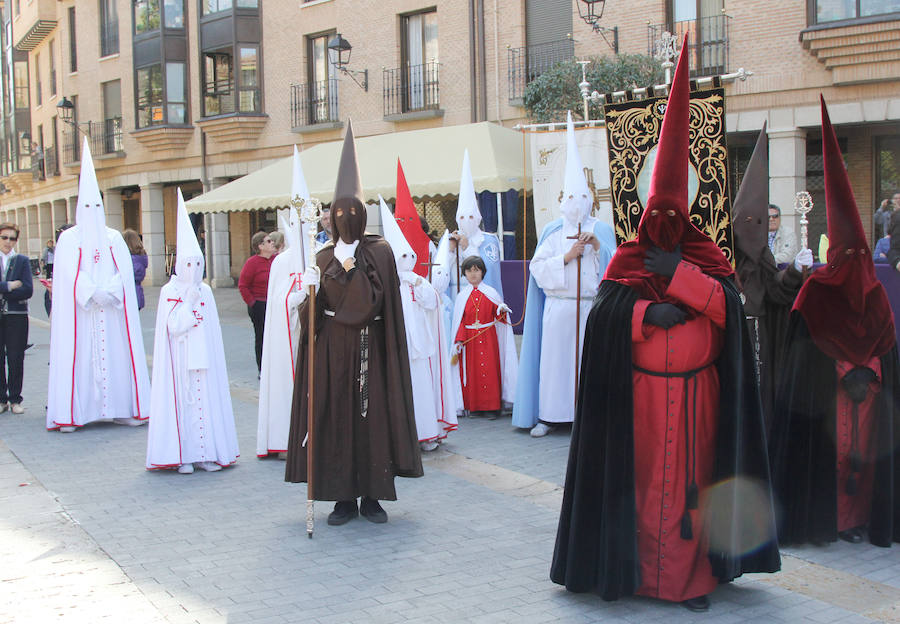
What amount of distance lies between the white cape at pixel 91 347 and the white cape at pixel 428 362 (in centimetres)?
304

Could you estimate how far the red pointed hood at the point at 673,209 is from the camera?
13.6ft

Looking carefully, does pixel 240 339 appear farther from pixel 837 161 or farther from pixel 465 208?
pixel 837 161

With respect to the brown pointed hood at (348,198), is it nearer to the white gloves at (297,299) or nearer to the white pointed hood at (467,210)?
the white gloves at (297,299)

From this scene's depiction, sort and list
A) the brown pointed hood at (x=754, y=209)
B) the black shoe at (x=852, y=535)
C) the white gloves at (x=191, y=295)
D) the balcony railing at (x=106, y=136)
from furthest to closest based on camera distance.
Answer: the balcony railing at (x=106, y=136) < the white gloves at (x=191, y=295) < the brown pointed hood at (x=754, y=209) < the black shoe at (x=852, y=535)

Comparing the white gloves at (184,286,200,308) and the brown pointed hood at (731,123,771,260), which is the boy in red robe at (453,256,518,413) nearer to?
the white gloves at (184,286,200,308)

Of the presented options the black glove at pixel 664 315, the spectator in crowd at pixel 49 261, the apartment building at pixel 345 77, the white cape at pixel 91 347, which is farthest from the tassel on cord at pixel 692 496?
the spectator in crowd at pixel 49 261

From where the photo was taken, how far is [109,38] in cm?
3225

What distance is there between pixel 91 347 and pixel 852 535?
22.6ft

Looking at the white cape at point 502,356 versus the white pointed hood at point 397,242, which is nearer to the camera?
the white pointed hood at point 397,242

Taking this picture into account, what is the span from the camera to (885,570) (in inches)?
189

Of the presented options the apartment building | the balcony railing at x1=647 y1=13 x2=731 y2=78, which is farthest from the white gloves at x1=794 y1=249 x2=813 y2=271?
the balcony railing at x1=647 y1=13 x2=731 y2=78

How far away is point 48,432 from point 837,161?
23.8 ft

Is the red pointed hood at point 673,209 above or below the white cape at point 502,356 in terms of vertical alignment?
above

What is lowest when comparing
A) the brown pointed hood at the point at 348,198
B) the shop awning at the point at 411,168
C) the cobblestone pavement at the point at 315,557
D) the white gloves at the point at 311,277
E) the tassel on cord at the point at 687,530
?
the cobblestone pavement at the point at 315,557
